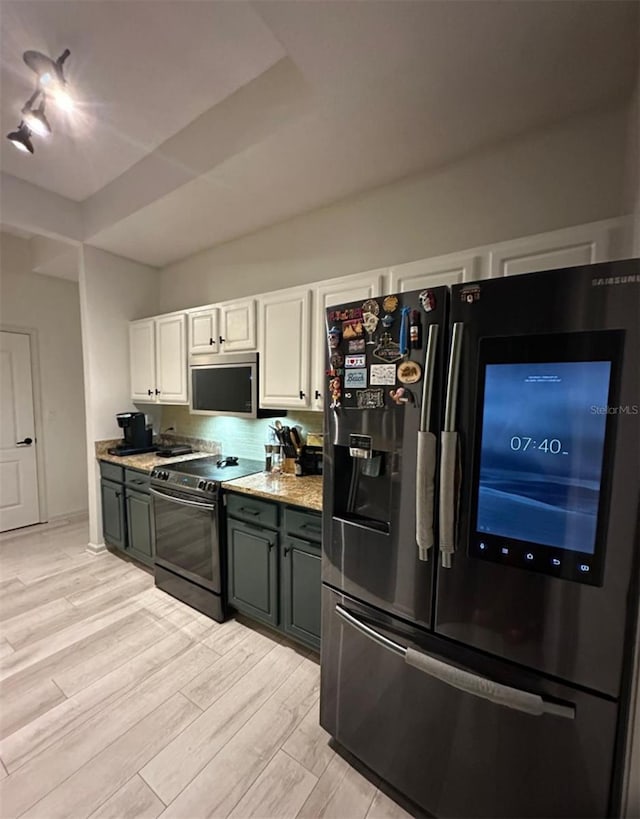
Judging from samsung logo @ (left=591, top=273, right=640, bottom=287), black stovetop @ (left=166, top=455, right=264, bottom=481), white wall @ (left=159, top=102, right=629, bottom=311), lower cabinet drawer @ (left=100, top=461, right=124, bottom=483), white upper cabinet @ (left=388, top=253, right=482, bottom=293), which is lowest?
lower cabinet drawer @ (left=100, top=461, right=124, bottom=483)

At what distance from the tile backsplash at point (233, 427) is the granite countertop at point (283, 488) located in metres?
0.45

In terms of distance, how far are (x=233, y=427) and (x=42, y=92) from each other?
2.35 meters

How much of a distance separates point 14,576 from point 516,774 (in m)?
3.65

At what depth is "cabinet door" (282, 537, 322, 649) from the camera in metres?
1.86

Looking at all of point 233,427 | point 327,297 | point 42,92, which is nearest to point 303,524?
point 327,297

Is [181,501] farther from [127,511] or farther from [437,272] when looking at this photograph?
[437,272]

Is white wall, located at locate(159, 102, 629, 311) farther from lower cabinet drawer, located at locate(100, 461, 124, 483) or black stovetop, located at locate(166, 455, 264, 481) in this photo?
lower cabinet drawer, located at locate(100, 461, 124, 483)

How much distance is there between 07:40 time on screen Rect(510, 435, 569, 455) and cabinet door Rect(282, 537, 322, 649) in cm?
120

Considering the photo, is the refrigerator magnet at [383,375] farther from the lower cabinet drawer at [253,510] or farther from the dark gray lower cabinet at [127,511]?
the dark gray lower cabinet at [127,511]

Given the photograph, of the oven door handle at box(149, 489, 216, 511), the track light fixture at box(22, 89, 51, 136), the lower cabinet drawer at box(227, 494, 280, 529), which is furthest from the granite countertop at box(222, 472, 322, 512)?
the track light fixture at box(22, 89, 51, 136)

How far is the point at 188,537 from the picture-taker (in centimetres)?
238

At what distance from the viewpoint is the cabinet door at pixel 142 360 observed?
324 centimetres

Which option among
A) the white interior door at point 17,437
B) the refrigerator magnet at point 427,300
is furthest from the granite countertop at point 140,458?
the refrigerator magnet at point 427,300

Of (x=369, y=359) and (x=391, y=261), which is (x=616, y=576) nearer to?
(x=369, y=359)
